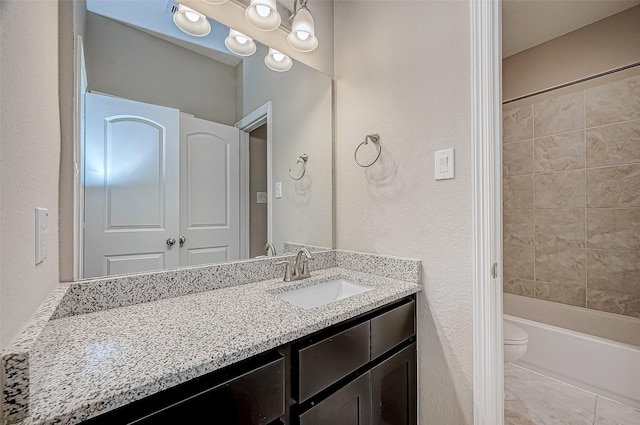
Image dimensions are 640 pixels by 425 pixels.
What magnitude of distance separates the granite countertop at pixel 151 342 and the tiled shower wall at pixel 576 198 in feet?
6.35

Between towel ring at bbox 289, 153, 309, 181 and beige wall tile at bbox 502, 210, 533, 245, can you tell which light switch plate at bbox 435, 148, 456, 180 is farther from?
beige wall tile at bbox 502, 210, 533, 245

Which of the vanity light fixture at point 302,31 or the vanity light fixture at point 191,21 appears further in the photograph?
the vanity light fixture at point 302,31

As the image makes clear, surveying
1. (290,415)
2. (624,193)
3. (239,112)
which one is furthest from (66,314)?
(624,193)

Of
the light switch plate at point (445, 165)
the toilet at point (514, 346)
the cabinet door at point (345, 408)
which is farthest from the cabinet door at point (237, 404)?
the toilet at point (514, 346)

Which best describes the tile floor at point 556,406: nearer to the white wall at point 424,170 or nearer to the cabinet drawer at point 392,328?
the white wall at point 424,170

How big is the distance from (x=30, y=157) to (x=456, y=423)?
5.38 ft

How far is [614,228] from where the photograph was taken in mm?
1951

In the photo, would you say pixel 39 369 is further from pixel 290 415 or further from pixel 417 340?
pixel 417 340

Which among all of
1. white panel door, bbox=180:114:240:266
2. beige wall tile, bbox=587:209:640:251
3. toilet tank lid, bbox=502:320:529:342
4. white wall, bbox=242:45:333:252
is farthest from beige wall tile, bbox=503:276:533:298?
white panel door, bbox=180:114:240:266

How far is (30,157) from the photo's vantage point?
23.6 inches

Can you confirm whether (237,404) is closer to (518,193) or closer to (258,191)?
(258,191)

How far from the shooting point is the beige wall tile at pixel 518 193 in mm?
2377

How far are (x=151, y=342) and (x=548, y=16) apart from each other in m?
2.90

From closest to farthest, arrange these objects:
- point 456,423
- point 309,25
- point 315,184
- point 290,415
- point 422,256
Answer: point 290,415
point 456,423
point 422,256
point 309,25
point 315,184
